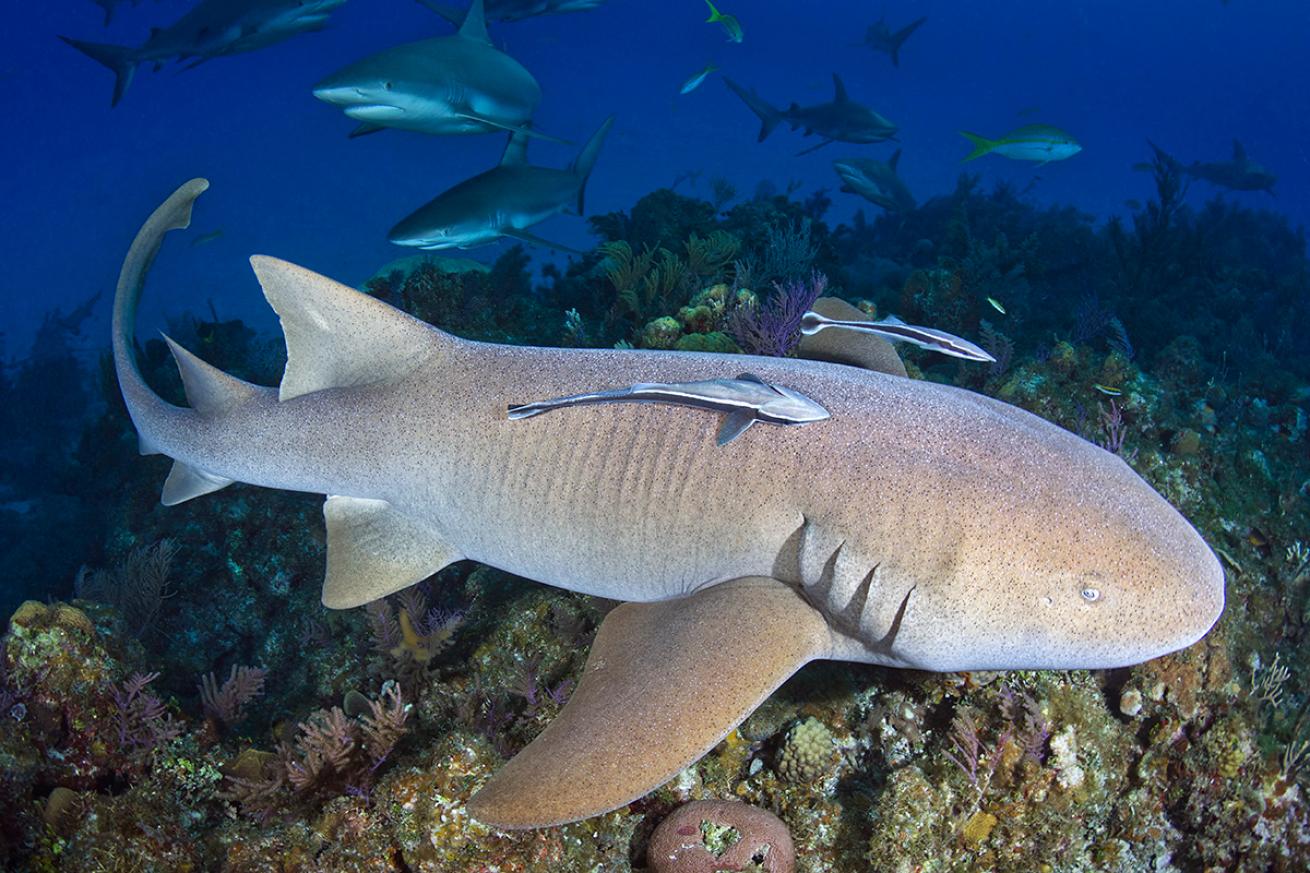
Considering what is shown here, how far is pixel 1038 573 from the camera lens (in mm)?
2018

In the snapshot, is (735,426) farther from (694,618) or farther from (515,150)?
(515,150)

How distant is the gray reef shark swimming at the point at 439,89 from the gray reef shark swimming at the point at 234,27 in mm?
2659

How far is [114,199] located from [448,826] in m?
123

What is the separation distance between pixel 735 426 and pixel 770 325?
251cm

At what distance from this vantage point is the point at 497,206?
6465 millimetres

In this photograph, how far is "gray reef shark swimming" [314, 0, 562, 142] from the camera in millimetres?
5934

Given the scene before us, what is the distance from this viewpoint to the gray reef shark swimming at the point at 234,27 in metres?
8.37

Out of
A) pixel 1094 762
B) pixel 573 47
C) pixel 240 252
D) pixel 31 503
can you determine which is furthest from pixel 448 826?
pixel 573 47

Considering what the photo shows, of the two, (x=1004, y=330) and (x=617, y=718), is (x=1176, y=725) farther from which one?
(x=1004, y=330)

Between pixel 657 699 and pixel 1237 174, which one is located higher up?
pixel 657 699

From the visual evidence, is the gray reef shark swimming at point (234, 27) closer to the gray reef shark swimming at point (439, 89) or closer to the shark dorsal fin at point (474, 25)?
the shark dorsal fin at point (474, 25)

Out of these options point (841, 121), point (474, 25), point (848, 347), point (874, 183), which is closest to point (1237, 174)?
point (874, 183)

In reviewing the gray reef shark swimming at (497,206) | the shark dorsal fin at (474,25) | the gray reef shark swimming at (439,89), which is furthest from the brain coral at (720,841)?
the shark dorsal fin at (474,25)

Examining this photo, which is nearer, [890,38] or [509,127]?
[509,127]
